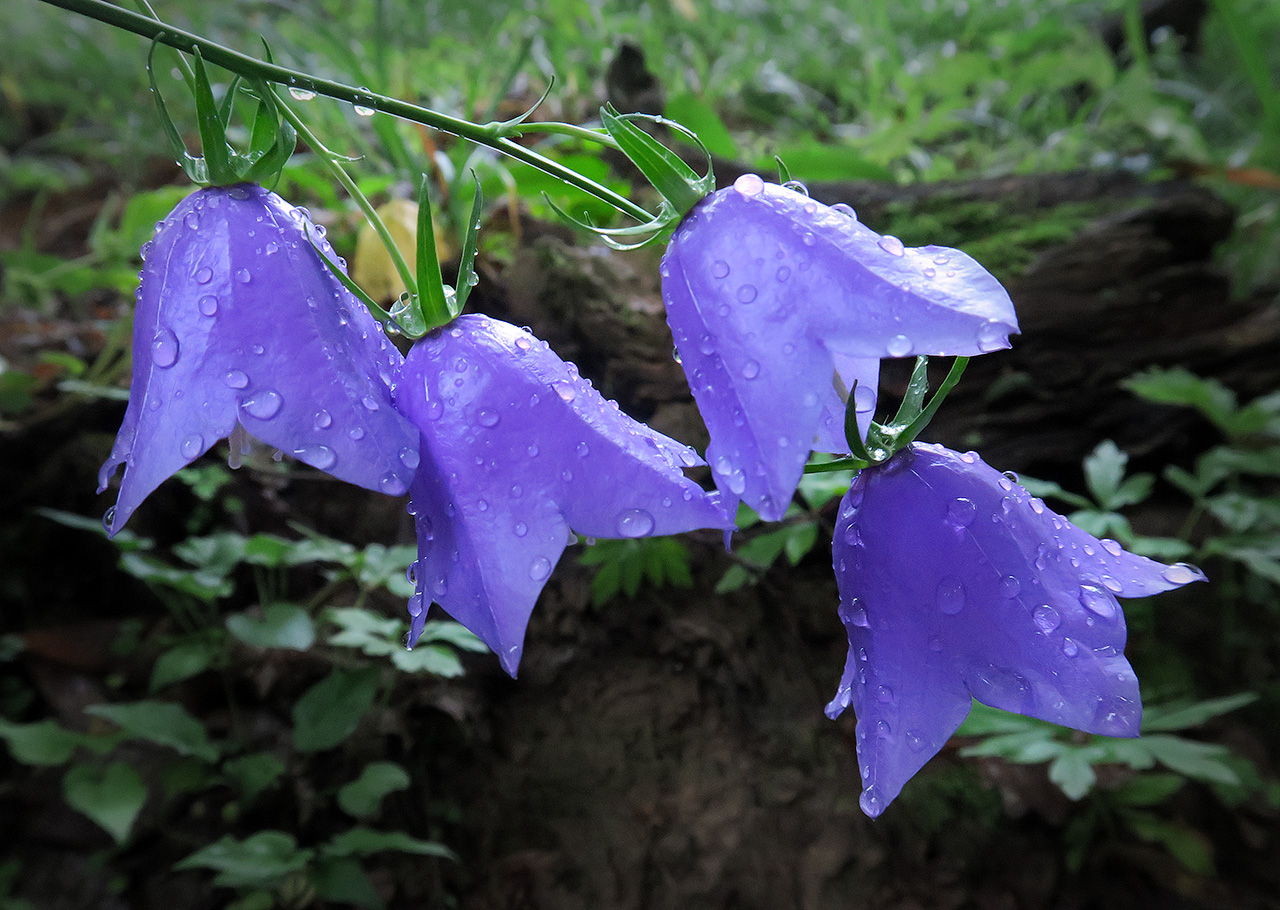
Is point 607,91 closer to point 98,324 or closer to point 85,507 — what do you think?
point 98,324

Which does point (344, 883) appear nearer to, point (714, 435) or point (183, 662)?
point (183, 662)

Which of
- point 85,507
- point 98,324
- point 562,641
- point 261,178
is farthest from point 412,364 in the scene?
point 98,324

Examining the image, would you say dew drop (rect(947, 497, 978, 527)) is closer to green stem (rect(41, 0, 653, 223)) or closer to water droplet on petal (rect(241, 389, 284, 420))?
green stem (rect(41, 0, 653, 223))

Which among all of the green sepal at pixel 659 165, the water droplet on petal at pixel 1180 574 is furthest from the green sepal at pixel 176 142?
the water droplet on petal at pixel 1180 574

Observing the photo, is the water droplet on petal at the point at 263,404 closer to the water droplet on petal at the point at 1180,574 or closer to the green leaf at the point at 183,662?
the water droplet on petal at the point at 1180,574

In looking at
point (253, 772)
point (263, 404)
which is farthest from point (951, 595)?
point (253, 772)


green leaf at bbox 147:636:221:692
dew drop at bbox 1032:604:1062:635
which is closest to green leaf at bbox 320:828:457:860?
green leaf at bbox 147:636:221:692
